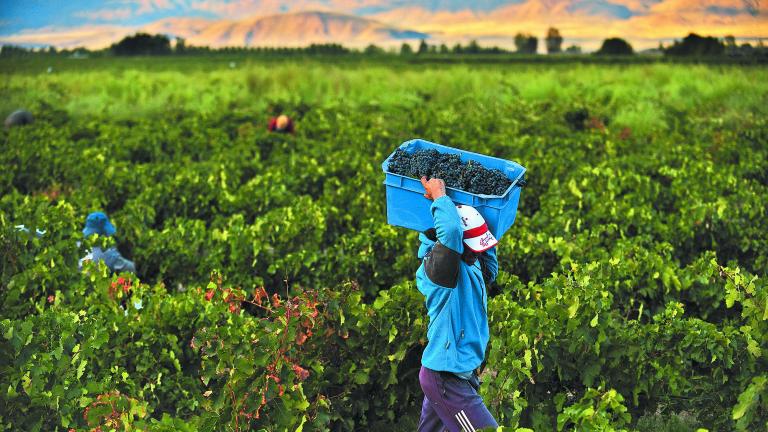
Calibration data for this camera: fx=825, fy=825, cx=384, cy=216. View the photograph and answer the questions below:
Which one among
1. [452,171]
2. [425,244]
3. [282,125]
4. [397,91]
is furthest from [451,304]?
[397,91]

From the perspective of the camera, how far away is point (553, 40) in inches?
2249

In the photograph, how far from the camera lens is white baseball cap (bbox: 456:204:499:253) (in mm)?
4285

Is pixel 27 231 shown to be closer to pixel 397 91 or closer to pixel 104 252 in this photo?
pixel 104 252

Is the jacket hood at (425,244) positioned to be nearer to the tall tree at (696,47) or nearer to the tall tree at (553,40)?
the tall tree at (696,47)

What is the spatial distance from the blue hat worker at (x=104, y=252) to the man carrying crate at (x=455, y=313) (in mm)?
4289

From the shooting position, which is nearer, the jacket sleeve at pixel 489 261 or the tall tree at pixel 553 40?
the jacket sleeve at pixel 489 261

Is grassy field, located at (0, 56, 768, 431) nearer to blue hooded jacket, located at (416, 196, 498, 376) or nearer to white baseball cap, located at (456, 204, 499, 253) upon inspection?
blue hooded jacket, located at (416, 196, 498, 376)

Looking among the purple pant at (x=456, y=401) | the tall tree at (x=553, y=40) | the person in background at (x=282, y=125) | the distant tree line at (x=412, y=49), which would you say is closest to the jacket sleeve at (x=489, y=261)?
the purple pant at (x=456, y=401)

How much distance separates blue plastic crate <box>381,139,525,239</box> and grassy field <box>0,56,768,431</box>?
3.47 feet

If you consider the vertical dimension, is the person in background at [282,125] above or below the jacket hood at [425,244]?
below

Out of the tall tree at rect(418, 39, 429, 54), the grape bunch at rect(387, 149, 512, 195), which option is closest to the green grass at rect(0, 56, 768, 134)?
the grape bunch at rect(387, 149, 512, 195)

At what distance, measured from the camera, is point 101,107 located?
2420 centimetres

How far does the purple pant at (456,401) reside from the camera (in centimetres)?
442

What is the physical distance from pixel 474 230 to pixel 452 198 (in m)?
0.23
